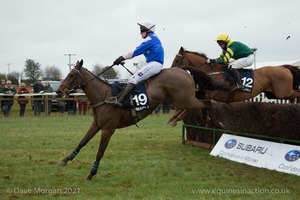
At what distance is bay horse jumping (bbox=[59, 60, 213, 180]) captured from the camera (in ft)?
25.0

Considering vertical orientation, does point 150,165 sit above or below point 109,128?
below

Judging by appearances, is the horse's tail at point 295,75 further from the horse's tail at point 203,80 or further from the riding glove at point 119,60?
the riding glove at point 119,60

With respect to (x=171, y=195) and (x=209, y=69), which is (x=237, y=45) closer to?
(x=209, y=69)

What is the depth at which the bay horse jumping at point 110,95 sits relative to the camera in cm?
762

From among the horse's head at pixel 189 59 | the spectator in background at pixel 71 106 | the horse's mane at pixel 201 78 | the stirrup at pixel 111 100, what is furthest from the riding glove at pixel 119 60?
the spectator in background at pixel 71 106

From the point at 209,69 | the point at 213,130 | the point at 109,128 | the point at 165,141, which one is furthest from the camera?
the point at 165,141

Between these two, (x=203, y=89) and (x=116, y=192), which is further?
(x=203, y=89)

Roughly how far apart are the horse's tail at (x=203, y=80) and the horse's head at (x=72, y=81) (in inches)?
95.3

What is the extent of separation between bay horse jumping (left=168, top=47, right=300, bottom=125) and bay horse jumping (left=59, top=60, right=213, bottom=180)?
82 centimetres

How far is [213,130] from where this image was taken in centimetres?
1080

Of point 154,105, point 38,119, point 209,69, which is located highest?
point 209,69

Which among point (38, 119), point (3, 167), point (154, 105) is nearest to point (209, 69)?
point (154, 105)

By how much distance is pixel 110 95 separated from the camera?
7852 millimetres

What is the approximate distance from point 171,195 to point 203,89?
321 cm
